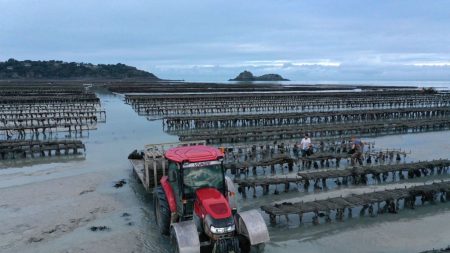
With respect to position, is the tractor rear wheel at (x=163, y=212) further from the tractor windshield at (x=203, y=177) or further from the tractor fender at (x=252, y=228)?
the tractor fender at (x=252, y=228)

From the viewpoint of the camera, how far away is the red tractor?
8.45 metres

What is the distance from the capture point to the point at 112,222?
1250 centimetres

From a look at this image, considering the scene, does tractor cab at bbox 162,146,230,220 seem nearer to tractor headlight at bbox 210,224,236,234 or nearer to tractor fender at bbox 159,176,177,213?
tractor fender at bbox 159,176,177,213

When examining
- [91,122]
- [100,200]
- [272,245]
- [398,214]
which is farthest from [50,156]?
[398,214]

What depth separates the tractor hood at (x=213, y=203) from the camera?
27.8 feet

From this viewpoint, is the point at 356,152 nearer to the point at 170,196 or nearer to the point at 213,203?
the point at 170,196

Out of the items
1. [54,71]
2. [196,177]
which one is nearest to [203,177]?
[196,177]

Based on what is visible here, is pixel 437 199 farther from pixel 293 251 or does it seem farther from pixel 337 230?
pixel 293 251

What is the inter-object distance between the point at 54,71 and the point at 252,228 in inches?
7197

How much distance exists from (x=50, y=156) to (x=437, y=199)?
61.3 ft

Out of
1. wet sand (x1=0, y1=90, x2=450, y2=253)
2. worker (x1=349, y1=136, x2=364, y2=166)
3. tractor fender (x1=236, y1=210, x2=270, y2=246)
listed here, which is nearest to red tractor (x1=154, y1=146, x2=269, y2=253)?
tractor fender (x1=236, y1=210, x2=270, y2=246)

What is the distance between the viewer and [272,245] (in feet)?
35.4

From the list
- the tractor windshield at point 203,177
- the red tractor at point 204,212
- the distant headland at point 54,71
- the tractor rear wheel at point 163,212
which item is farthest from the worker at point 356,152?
the distant headland at point 54,71

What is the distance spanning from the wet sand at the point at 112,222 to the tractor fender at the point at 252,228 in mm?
1589
